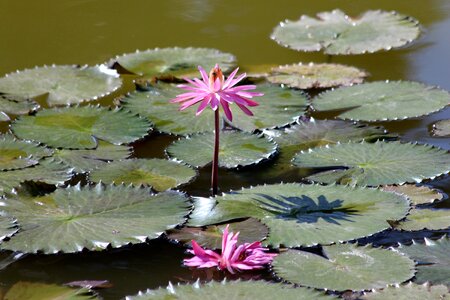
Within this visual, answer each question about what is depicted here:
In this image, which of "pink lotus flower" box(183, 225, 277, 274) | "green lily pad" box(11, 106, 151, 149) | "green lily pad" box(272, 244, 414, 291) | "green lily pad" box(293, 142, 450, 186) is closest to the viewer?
"green lily pad" box(272, 244, 414, 291)

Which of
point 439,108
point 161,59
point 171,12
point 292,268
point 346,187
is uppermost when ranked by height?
point 171,12

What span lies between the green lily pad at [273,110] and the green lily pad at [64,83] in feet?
1.89

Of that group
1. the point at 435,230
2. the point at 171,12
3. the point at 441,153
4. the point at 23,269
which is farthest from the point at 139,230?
the point at 171,12

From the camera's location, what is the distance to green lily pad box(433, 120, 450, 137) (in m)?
2.84

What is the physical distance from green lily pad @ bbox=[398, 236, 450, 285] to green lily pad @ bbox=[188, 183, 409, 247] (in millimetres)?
107

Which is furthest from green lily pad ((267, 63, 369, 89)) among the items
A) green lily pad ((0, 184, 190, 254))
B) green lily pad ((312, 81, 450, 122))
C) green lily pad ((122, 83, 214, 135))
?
green lily pad ((0, 184, 190, 254))

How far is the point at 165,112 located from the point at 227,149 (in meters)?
0.39

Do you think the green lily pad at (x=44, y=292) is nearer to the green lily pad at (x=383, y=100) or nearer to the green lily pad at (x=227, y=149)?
the green lily pad at (x=227, y=149)

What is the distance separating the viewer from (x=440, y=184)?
2.51 m

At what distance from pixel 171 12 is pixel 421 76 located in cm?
146

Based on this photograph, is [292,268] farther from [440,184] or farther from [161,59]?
[161,59]

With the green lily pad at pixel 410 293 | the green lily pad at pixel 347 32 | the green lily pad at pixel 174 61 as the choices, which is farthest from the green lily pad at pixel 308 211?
the green lily pad at pixel 347 32

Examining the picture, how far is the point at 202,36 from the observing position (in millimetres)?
3994

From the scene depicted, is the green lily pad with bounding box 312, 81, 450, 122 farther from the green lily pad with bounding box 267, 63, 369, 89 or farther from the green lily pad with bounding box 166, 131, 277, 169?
the green lily pad with bounding box 166, 131, 277, 169
